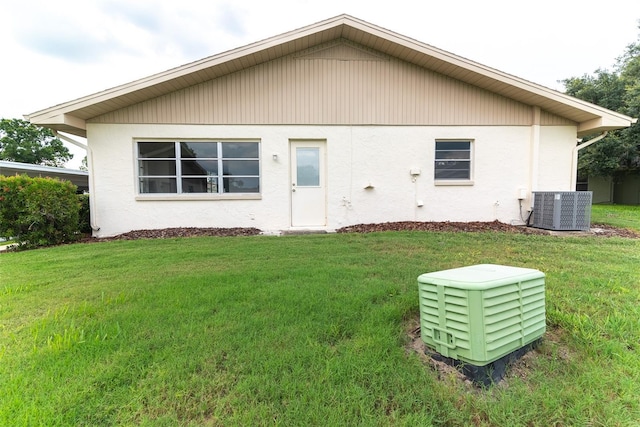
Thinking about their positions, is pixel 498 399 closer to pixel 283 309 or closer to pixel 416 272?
pixel 283 309

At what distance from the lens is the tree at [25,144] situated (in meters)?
37.7

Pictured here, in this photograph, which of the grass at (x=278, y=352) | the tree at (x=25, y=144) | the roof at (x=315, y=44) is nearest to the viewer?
the grass at (x=278, y=352)

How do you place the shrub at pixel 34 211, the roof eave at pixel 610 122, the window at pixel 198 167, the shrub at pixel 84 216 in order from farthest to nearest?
1. the window at pixel 198 167
2. the shrub at pixel 84 216
3. the roof eave at pixel 610 122
4. the shrub at pixel 34 211

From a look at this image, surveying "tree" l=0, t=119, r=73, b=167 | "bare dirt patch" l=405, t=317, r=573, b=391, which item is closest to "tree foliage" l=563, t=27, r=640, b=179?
"bare dirt patch" l=405, t=317, r=573, b=391

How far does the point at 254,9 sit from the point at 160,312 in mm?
10741

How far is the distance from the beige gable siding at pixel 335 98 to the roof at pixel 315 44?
0.21m

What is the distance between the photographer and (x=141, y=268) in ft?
13.7

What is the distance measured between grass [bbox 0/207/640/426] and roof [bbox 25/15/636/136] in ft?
14.2

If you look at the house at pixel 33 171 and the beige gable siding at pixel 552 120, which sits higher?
the beige gable siding at pixel 552 120

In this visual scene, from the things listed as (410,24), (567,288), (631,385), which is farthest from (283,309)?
(410,24)

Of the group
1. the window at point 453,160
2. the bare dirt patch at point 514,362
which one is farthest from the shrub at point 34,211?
the window at point 453,160

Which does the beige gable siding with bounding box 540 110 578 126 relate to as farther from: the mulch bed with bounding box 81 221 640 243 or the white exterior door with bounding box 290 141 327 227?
the white exterior door with bounding box 290 141 327 227

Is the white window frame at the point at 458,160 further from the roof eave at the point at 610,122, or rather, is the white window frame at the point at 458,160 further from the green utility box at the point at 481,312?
the green utility box at the point at 481,312

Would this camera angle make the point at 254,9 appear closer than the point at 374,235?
No
